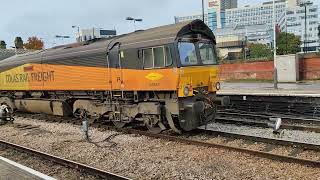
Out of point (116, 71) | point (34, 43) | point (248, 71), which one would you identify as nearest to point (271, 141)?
point (116, 71)

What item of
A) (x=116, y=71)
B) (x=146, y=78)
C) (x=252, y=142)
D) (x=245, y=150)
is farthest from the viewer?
(x=116, y=71)

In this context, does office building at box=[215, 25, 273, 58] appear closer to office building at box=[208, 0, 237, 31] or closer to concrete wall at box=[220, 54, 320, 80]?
office building at box=[208, 0, 237, 31]

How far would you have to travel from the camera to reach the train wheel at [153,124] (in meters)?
13.5

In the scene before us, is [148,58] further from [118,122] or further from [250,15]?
[250,15]

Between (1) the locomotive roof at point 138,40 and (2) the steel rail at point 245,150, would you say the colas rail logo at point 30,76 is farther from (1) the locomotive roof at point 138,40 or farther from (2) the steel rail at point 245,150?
(2) the steel rail at point 245,150

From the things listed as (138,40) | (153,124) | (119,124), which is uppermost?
(138,40)

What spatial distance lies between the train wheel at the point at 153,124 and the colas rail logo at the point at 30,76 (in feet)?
22.0

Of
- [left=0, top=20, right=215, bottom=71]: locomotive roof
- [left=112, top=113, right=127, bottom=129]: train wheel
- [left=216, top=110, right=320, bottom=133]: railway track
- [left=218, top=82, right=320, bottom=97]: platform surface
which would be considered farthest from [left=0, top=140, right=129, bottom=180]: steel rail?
[left=218, top=82, right=320, bottom=97]: platform surface

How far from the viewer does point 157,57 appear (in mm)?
13141

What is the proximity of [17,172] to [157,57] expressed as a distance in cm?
554

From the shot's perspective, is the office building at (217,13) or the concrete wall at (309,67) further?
the office building at (217,13)

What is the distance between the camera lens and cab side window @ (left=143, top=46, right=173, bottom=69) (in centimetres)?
1282

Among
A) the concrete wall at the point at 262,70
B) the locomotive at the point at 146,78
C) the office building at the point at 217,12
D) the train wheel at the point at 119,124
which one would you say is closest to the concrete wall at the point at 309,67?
the concrete wall at the point at 262,70

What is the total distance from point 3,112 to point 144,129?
798 cm
